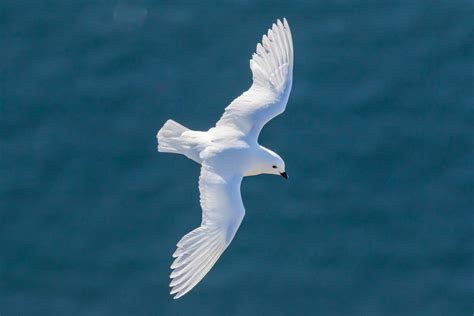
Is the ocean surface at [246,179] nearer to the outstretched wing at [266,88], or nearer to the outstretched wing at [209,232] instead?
the outstretched wing at [266,88]

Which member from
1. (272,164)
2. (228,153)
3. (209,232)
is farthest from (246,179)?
(209,232)

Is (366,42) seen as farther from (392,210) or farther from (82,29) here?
(82,29)

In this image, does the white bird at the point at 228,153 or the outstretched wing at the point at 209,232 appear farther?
the white bird at the point at 228,153

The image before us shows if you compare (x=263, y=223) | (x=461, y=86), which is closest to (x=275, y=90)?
(x=263, y=223)

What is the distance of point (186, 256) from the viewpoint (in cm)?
2492

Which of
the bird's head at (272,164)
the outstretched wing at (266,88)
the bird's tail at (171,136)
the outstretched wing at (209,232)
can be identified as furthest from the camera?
the outstretched wing at (266,88)

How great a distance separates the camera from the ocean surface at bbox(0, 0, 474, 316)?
29.1 m

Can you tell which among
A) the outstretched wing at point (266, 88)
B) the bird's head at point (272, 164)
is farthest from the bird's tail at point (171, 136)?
the bird's head at point (272, 164)

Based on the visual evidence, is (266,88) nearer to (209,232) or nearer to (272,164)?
(272,164)

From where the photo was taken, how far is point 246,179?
2991 cm

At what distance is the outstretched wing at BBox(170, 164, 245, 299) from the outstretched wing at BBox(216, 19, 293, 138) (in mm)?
1507

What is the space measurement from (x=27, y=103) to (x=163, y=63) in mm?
2831

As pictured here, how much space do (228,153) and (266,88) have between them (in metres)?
2.10

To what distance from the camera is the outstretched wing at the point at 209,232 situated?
24797 mm
